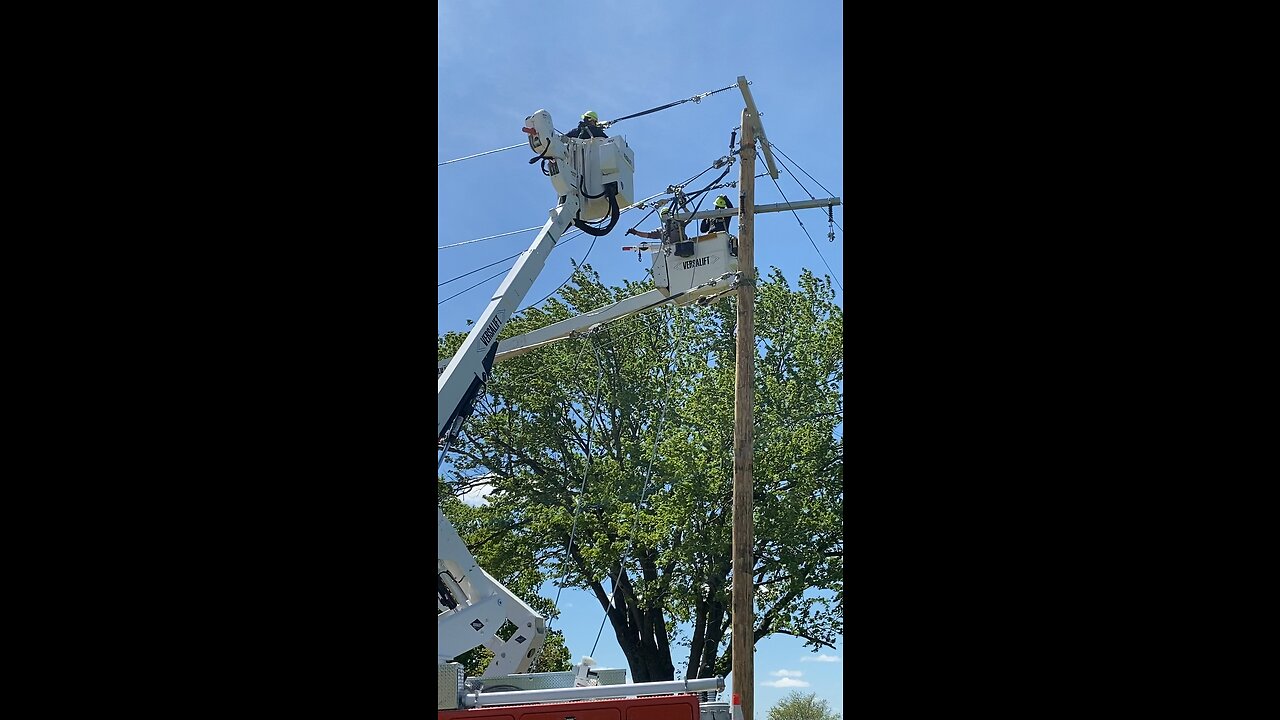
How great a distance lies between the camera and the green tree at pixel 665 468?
19688 mm

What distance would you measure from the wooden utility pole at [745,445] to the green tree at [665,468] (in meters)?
8.13

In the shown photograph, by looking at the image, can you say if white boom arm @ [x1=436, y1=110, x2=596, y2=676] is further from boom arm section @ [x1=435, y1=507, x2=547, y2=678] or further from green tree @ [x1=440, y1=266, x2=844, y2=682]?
green tree @ [x1=440, y1=266, x2=844, y2=682]

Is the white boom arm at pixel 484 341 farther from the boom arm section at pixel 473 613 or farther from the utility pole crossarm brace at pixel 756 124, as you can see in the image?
the utility pole crossarm brace at pixel 756 124

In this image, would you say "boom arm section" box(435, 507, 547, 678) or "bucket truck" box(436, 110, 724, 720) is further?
"boom arm section" box(435, 507, 547, 678)

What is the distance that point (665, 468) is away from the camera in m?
20.0

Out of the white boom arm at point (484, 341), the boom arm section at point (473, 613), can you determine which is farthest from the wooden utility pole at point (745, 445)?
the white boom arm at point (484, 341)

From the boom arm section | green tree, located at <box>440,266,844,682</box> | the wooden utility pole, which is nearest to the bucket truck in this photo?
the boom arm section

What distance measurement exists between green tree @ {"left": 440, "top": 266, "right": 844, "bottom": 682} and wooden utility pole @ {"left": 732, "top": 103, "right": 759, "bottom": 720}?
8133mm

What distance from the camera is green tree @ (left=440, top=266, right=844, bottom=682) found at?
19688mm

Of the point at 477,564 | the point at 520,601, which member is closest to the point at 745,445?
the point at 520,601
